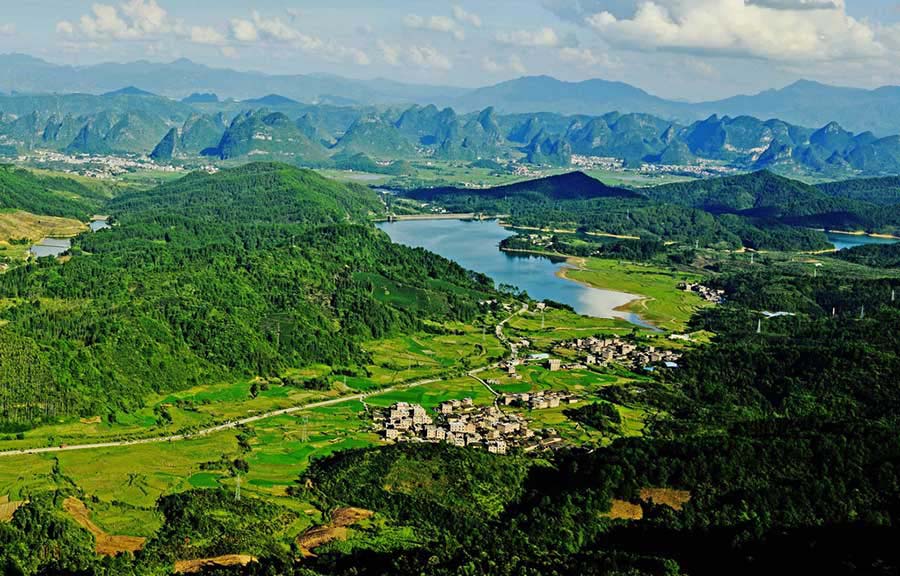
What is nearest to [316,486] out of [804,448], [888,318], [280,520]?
[280,520]

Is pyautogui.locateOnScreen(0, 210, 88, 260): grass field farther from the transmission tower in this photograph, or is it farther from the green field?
the transmission tower

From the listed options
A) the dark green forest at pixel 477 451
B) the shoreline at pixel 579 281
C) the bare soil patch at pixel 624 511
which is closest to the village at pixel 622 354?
the dark green forest at pixel 477 451

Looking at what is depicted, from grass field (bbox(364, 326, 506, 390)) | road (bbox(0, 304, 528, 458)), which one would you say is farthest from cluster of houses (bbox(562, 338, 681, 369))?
road (bbox(0, 304, 528, 458))

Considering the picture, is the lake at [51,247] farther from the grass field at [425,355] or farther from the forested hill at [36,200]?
the grass field at [425,355]

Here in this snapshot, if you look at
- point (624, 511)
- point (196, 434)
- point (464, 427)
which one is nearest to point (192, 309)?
point (196, 434)

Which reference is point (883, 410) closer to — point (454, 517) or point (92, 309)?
point (454, 517)

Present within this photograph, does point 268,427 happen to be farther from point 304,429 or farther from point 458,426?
point 458,426
